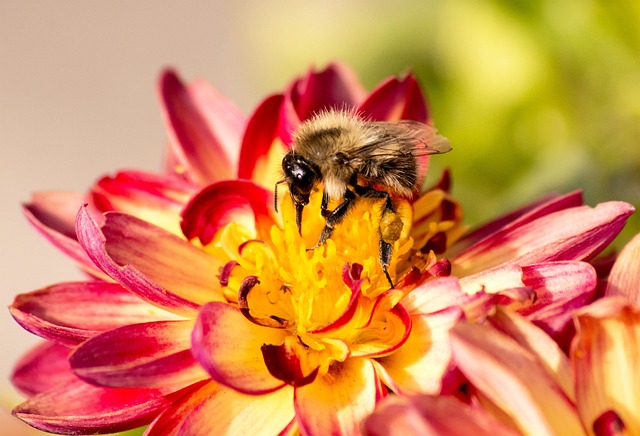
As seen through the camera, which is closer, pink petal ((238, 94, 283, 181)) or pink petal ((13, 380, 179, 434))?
pink petal ((13, 380, 179, 434))

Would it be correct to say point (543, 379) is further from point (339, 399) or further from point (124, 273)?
point (124, 273)

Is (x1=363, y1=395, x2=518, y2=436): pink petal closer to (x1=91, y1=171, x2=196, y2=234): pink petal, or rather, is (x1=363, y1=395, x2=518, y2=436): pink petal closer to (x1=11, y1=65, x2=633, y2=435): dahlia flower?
(x1=11, y1=65, x2=633, y2=435): dahlia flower

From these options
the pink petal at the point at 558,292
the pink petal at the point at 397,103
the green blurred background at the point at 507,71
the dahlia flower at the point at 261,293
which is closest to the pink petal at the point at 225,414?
the dahlia flower at the point at 261,293

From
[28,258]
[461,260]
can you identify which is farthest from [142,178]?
[28,258]

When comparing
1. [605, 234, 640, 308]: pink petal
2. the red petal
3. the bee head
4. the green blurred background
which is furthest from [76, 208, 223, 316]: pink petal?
the green blurred background

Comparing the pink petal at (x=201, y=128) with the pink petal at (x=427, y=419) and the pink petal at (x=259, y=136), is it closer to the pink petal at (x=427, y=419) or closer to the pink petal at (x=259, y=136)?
the pink petal at (x=259, y=136)

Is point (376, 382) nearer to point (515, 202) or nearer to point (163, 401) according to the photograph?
point (163, 401)

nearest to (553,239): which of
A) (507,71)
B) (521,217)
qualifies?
(521,217)
